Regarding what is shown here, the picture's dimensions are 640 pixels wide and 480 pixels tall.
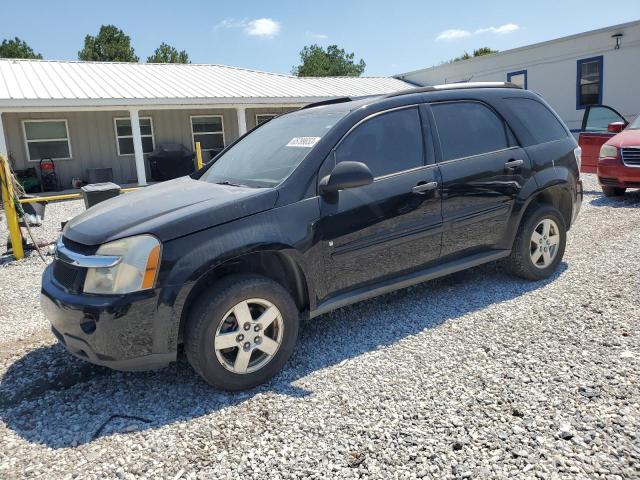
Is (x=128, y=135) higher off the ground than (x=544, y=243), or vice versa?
(x=128, y=135)

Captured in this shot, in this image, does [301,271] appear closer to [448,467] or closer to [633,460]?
[448,467]

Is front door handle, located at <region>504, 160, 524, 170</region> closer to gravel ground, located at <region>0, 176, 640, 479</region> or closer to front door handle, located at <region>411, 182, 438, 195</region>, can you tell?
front door handle, located at <region>411, 182, 438, 195</region>

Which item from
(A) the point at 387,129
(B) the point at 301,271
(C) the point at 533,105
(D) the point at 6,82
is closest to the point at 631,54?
(C) the point at 533,105

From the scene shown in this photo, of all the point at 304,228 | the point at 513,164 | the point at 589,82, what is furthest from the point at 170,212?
the point at 589,82

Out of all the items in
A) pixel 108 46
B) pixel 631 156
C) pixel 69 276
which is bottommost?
pixel 69 276

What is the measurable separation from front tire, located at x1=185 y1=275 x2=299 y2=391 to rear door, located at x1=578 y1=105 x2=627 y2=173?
8509 mm

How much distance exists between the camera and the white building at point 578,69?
15.5 meters

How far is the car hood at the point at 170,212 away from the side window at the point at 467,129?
65.8 inches

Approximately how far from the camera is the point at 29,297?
5.37 meters

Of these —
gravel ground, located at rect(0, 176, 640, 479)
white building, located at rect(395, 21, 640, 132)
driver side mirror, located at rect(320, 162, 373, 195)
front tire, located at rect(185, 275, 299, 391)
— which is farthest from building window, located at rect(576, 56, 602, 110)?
front tire, located at rect(185, 275, 299, 391)

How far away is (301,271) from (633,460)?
2.06 meters

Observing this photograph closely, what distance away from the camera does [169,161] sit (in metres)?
17.3

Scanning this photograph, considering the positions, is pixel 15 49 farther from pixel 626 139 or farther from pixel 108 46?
pixel 626 139

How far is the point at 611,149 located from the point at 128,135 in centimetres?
1483
